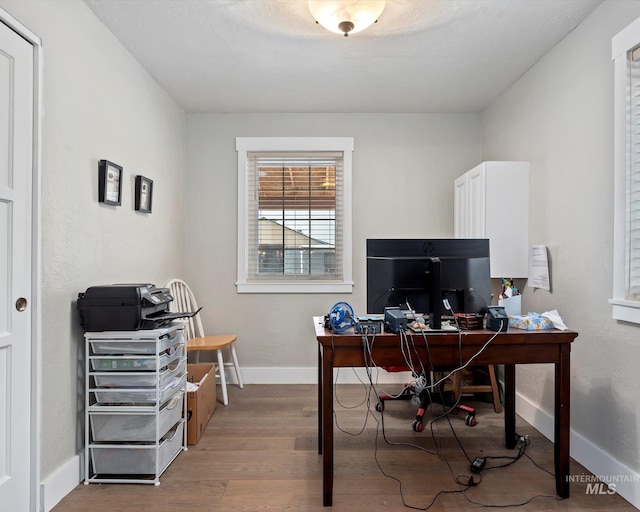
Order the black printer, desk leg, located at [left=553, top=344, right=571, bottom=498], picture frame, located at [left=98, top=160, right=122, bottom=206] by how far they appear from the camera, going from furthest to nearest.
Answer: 1. picture frame, located at [left=98, top=160, right=122, bottom=206]
2. the black printer
3. desk leg, located at [left=553, top=344, right=571, bottom=498]

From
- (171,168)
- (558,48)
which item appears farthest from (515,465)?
(171,168)

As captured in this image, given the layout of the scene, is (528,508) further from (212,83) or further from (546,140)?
(212,83)

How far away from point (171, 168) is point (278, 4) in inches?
72.7

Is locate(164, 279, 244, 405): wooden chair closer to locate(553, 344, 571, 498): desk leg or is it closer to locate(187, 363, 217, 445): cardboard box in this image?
locate(187, 363, 217, 445): cardboard box

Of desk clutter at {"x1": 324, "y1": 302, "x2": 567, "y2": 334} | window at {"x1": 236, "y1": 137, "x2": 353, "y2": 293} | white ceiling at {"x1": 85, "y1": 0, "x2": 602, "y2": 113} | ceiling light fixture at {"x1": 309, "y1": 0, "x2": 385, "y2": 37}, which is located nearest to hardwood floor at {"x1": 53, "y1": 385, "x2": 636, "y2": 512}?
desk clutter at {"x1": 324, "y1": 302, "x2": 567, "y2": 334}

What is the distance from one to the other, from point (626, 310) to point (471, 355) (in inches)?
31.4

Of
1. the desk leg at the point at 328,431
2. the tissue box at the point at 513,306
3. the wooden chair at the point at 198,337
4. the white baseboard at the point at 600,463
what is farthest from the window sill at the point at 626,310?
the wooden chair at the point at 198,337

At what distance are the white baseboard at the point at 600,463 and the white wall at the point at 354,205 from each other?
1.78 metres

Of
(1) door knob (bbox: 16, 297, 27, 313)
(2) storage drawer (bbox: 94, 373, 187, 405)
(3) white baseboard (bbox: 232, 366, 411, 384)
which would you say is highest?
(1) door knob (bbox: 16, 297, 27, 313)

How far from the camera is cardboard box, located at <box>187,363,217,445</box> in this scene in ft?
8.75

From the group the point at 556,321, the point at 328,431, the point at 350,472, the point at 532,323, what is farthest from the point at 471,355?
the point at 350,472

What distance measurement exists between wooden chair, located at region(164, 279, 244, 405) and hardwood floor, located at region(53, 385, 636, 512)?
0.46 meters

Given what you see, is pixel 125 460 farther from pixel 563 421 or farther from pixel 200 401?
pixel 563 421

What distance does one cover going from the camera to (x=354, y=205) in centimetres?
398
